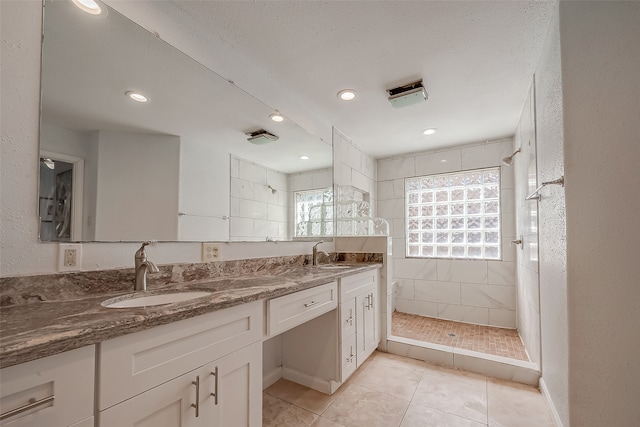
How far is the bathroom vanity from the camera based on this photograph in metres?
0.59

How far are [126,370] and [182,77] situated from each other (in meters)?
1.37

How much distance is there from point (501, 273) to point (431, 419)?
7.15 feet

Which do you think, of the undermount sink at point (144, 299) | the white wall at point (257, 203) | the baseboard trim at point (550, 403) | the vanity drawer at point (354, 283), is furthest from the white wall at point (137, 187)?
the baseboard trim at point (550, 403)

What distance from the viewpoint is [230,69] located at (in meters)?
1.70

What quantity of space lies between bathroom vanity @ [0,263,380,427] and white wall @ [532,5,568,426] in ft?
4.30

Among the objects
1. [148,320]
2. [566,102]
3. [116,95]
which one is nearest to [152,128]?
A: [116,95]

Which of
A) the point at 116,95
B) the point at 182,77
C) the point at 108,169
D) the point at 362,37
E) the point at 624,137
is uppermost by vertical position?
the point at 362,37

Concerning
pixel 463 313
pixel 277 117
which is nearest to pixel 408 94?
pixel 277 117

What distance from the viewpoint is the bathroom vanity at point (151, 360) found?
0.59m

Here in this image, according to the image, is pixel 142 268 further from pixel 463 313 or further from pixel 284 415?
pixel 463 313

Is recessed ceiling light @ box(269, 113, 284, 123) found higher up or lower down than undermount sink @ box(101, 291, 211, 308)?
higher up

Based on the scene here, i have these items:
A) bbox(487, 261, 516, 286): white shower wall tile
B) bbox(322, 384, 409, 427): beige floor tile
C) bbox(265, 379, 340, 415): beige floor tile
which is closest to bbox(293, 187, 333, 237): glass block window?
bbox(265, 379, 340, 415): beige floor tile

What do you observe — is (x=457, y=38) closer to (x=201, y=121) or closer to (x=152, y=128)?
(x=201, y=121)

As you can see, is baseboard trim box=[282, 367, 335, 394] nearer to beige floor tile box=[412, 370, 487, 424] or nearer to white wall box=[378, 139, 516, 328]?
beige floor tile box=[412, 370, 487, 424]
